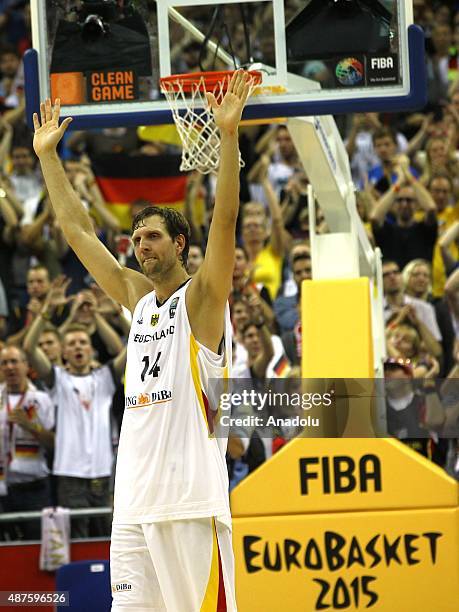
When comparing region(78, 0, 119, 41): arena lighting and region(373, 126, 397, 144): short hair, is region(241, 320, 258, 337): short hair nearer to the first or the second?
region(373, 126, 397, 144): short hair

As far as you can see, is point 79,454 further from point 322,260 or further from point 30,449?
point 322,260

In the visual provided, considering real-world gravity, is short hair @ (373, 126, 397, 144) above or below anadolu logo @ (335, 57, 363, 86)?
above

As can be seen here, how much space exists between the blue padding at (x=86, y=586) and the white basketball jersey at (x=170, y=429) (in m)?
2.91

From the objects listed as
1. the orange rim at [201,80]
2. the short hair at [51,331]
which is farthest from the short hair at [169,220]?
the short hair at [51,331]

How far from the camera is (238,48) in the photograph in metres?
8.51

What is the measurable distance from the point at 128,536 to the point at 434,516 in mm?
2959

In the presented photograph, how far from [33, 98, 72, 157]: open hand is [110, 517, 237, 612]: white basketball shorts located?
1.95m

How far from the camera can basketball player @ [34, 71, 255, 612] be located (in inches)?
195

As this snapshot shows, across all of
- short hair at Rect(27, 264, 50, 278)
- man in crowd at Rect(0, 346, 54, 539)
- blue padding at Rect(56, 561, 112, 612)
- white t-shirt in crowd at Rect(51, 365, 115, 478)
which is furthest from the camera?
short hair at Rect(27, 264, 50, 278)

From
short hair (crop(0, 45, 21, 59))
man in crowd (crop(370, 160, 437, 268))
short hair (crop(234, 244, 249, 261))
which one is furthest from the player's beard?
short hair (crop(0, 45, 21, 59))

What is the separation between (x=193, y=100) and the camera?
21.3 feet

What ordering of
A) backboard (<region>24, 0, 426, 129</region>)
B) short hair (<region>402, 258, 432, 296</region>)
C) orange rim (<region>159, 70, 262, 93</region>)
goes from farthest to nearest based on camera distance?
short hair (<region>402, 258, 432, 296</region>) → backboard (<region>24, 0, 426, 129</region>) → orange rim (<region>159, 70, 262, 93</region>)

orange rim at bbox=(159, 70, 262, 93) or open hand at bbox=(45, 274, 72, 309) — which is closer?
orange rim at bbox=(159, 70, 262, 93)

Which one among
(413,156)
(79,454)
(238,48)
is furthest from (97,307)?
(413,156)
